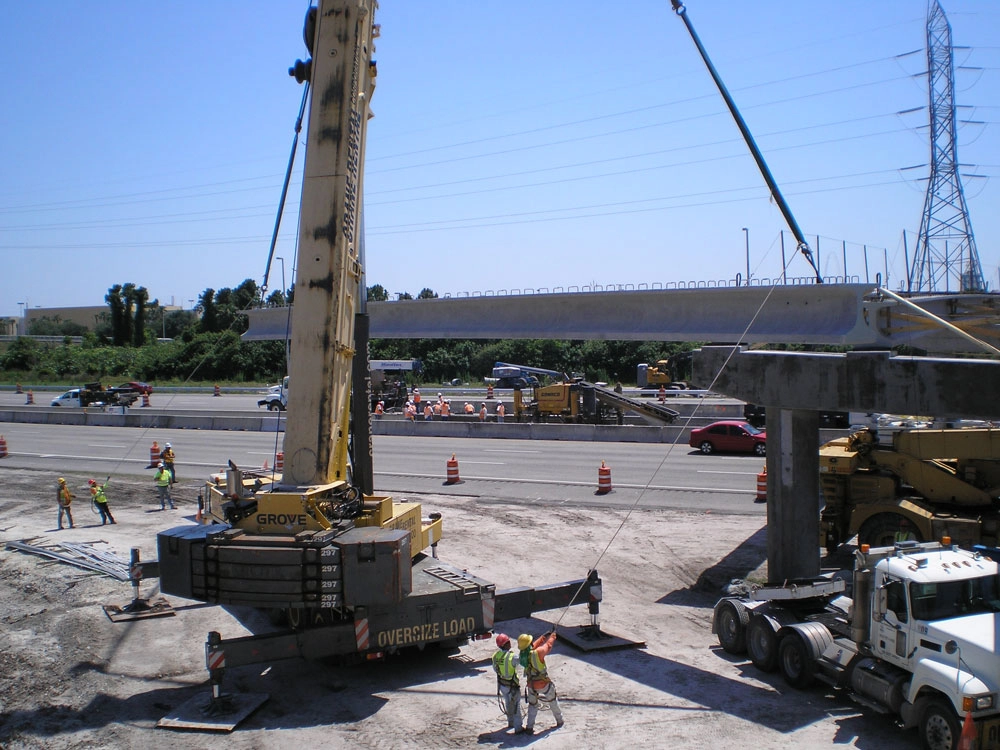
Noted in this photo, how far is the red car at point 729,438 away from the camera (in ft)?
104

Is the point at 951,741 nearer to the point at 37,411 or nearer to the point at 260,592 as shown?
the point at 260,592

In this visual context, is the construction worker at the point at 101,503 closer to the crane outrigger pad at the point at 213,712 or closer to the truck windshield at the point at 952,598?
the crane outrigger pad at the point at 213,712

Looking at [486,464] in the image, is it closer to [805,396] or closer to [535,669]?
[805,396]

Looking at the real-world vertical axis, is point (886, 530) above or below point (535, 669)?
above

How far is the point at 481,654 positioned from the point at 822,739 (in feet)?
15.8

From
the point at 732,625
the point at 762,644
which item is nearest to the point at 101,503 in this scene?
the point at 732,625

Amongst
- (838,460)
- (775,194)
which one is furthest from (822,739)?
(838,460)

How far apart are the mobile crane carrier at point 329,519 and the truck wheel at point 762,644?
2264 millimetres

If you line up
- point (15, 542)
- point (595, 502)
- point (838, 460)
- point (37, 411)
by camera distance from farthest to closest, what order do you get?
point (37, 411) → point (595, 502) → point (15, 542) → point (838, 460)

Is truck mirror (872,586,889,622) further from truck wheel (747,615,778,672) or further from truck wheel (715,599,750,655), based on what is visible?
truck wheel (715,599,750,655)

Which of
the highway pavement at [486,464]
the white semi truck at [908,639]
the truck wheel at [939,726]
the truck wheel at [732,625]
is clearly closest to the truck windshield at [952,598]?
the white semi truck at [908,639]

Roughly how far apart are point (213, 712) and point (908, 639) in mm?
7919

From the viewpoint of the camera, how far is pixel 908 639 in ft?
29.4

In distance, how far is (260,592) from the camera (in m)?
9.50
